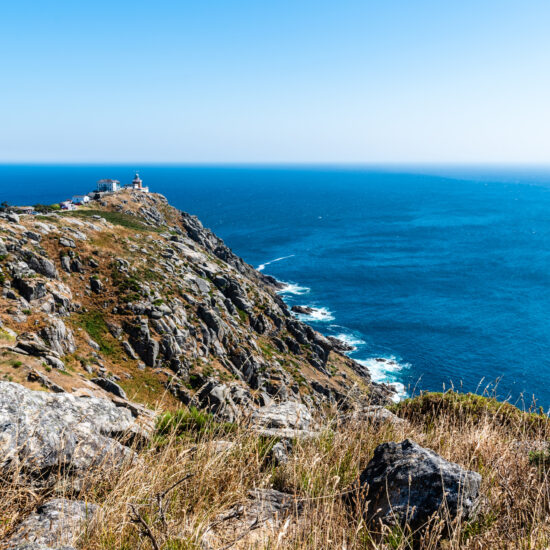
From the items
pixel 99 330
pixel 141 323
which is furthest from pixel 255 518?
pixel 141 323

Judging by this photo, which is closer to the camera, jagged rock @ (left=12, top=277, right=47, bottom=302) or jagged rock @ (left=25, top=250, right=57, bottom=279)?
jagged rock @ (left=12, top=277, right=47, bottom=302)

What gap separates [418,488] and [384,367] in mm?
60219

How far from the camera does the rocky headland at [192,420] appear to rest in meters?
3.79

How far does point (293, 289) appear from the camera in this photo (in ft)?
300

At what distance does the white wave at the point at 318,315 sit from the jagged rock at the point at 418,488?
71826mm

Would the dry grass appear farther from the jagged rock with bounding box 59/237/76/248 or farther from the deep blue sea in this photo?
the jagged rock with bounding box 59/237/76/248

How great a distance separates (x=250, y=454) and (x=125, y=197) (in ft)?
289

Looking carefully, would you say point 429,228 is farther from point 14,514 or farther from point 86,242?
point 14,514

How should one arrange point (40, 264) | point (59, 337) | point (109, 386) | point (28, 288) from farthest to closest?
point (40, 264) → point (28, 288) → point (59, 337) → point (109, 386)

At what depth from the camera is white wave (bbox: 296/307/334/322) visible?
253ft

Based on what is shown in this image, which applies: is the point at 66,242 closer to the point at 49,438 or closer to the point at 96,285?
the point at 96,285

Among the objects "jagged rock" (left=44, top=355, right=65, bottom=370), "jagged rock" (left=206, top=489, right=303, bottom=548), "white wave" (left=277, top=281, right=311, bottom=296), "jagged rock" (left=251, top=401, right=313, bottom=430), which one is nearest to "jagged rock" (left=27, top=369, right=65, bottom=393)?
"jagged rock" (left=44, top=355, right=65, bottom=370)

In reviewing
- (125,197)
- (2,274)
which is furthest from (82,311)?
(125,197)

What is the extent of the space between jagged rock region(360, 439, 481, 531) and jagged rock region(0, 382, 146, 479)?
2.85 m
